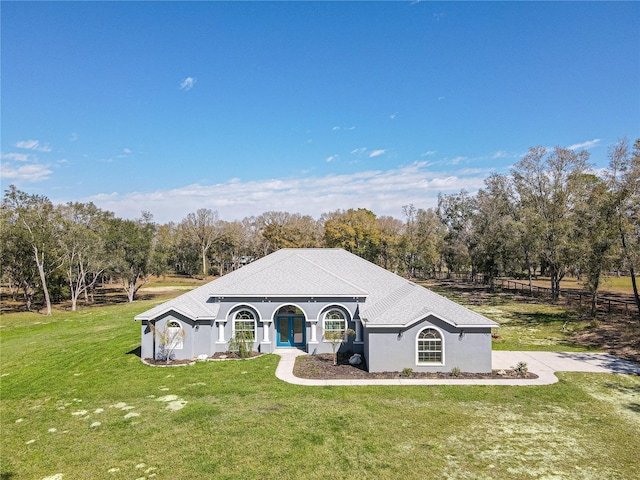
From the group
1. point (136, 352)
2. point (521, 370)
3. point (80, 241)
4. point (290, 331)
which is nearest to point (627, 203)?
point (521, 370)

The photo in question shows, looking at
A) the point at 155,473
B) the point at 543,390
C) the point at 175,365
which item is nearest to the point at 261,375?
the point at 175,365

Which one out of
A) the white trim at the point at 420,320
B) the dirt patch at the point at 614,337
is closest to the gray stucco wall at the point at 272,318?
the white trim at the point at 420,320

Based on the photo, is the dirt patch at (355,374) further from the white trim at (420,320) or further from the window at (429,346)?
the white trim at (420,320)

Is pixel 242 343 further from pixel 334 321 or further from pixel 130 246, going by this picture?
pixel 130 246

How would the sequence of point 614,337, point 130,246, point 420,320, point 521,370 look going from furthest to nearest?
point 130,246, point 614,337, point 420,320, point 521,370

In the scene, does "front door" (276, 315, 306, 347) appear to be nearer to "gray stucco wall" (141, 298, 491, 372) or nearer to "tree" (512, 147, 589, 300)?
"gray stucco wall" (141, 298, 491, 372)

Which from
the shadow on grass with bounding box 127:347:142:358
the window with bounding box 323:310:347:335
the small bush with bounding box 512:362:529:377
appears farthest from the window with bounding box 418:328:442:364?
the shadow on grass with bounding box 127:347:142:358
